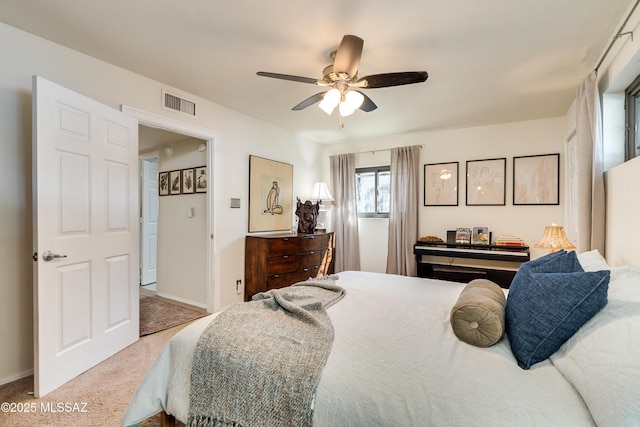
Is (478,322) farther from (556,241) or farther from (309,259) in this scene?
(309,259)

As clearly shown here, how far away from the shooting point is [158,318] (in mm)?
3246

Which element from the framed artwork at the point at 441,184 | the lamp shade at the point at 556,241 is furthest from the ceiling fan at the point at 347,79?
the framed artwork at the point at 441,184

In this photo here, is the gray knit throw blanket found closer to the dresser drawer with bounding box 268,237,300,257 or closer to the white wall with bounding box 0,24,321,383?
the white wall with bounding box 0,24,321,383

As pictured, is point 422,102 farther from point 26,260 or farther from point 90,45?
point 26,260

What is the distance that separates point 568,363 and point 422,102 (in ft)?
9.30

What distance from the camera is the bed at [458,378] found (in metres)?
0.79

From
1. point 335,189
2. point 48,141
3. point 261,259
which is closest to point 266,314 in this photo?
point 48,141

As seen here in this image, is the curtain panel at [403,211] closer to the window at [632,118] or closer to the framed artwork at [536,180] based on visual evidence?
the framed artwork at [536,180]

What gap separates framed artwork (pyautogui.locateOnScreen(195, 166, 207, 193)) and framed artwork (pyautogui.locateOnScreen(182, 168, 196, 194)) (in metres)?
0.09

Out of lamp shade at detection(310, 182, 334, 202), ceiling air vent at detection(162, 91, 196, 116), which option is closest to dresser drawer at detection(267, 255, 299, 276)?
lamp shade at detection(310, 182, 334, 202)

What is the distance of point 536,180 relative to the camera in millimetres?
3662

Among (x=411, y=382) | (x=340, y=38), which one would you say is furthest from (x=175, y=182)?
(x=411, y=382)

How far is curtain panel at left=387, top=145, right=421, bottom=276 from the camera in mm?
4266

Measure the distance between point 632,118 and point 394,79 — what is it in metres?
1.63
